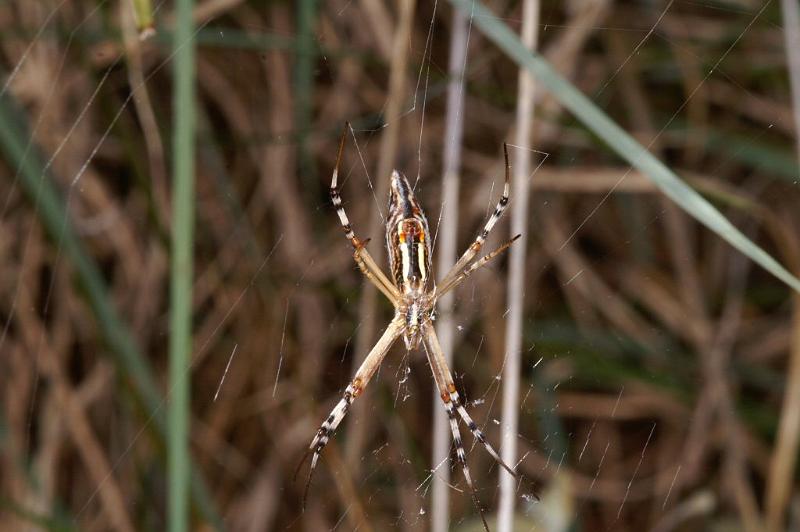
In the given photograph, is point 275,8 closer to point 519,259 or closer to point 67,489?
point 519,259

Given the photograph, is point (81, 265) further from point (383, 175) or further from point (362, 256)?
point (383, 175)

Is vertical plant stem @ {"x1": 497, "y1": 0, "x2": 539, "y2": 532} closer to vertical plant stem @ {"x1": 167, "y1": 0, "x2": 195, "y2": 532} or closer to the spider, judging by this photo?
the spider

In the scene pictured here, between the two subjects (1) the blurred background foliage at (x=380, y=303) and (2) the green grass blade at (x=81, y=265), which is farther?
(1) the blurred background foliage at (x=380, y=303)

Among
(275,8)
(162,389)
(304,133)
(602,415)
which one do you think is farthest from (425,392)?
(275,8)

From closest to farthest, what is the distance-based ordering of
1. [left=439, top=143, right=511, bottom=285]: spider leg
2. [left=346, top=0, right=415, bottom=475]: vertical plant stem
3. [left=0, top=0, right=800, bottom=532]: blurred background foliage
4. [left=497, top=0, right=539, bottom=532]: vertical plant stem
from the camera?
[left=497, top=0, right=539, bottom=532]: vertical plant stem → [left=439, top=143, right=511, bottom=285]: spider leg → [left=346, top=0, right=415, bottom=475]: vertical plant stem → [left=0, top=0, right=800, bottom=532]: blurred background foliage

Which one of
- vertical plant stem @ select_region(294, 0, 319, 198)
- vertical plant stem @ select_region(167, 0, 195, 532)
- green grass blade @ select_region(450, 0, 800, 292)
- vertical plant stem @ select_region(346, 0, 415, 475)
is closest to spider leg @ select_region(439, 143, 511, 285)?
vertical plant stem @ select_region(346, 0, 415, 475)

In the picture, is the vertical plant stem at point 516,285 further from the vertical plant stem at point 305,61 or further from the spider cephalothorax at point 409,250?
the vertical plant stem at point 305,61

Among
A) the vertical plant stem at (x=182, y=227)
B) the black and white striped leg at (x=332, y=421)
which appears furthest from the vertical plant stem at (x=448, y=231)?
the vertical plant stem at (x=182, y=227)

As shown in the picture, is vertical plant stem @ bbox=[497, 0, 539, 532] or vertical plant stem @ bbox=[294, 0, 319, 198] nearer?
vertical plant stem @ bbox=[497, 0, 539, 532]
